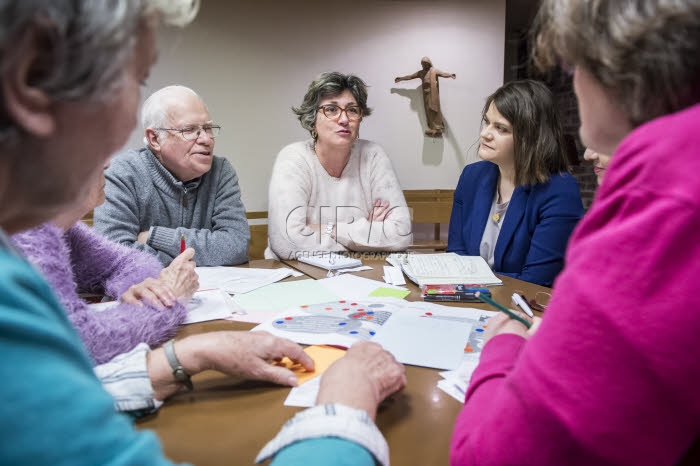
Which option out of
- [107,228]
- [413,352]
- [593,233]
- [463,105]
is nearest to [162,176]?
[107,228]

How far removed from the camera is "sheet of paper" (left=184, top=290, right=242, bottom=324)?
1304mm

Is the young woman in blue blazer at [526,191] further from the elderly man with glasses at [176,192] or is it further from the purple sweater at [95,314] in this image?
the purple sweater at [95,314]

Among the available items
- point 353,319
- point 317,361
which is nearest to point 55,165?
point 317,361

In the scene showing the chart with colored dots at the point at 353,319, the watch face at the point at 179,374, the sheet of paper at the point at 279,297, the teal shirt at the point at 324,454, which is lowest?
the sheet of paper at the point at 279,297

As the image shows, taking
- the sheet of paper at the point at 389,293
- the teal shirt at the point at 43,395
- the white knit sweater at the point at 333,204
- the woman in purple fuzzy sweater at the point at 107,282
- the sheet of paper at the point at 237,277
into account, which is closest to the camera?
the teal shirt at the point at 43,395

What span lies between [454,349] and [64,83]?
0.90 meters

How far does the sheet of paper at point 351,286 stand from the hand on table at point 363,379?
0.61 meters

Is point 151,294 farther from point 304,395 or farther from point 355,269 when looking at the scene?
point 355,269

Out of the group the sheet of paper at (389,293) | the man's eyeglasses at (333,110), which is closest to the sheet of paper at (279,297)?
the sheet of paper at (389,293)

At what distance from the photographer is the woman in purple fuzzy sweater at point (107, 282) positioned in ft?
3.41

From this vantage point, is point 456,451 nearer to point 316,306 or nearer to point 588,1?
point 588,1

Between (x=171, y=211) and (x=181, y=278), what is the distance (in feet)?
3.11

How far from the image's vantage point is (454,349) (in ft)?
3.44

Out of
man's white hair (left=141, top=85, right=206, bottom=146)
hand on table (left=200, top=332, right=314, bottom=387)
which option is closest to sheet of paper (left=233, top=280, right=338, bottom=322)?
hand on table (left=200, top=332, right=314, bottom=387)
